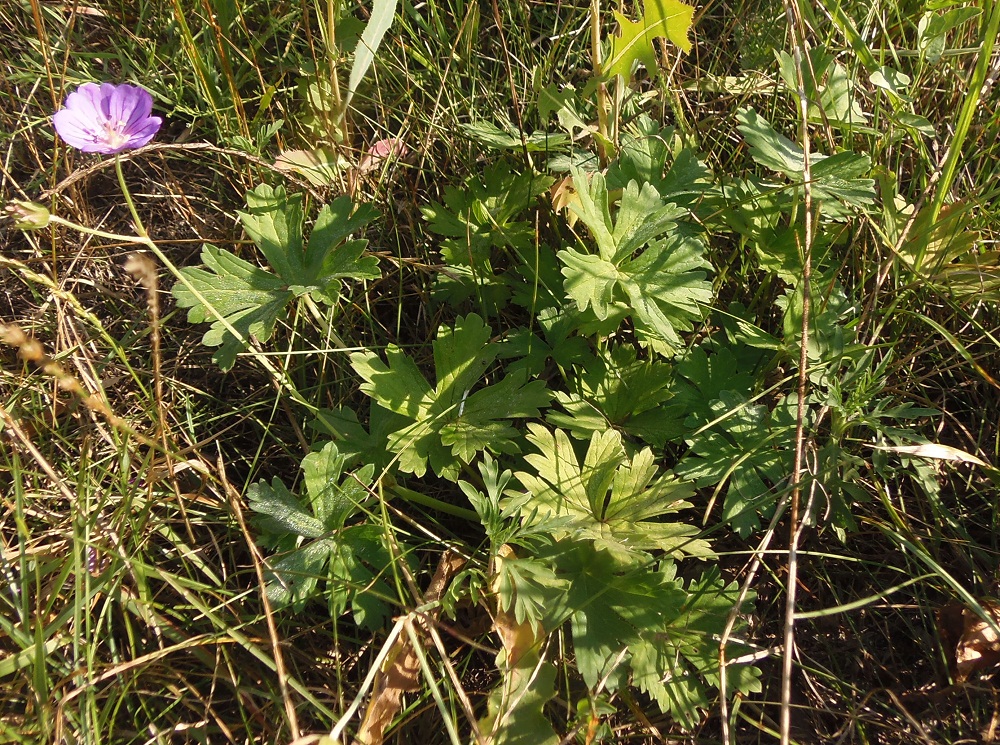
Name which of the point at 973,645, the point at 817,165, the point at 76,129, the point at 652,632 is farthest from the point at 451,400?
the point at 973,645

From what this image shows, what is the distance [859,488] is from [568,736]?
0.88m

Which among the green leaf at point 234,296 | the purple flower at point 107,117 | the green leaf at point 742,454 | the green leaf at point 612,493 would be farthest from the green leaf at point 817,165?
the purple flower at point 107,117

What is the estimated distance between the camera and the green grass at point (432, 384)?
1.72 m

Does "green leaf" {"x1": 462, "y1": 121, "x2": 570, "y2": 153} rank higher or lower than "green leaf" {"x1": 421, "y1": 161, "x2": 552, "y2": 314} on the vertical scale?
higher

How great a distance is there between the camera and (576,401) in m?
1.91

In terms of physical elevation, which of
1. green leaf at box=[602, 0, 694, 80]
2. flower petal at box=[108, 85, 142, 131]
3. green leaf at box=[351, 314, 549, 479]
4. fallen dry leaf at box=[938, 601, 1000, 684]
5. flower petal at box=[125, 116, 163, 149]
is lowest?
fallen dry leaf at box=[938, 601, 1000, 684]

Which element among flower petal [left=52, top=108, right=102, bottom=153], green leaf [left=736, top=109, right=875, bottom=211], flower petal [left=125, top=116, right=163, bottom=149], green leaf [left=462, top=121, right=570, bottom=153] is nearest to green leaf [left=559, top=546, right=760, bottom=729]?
green leaf [left=736, top=109, right=875, bottom=211]

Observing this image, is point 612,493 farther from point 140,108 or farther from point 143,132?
point 140,108

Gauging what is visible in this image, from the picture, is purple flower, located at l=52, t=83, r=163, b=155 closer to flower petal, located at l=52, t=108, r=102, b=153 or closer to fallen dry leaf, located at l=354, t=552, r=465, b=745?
flower petal, located at l=52, t=108, r=102, b=153

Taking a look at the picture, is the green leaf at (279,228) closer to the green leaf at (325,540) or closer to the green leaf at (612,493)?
the green leaf at (325,540)

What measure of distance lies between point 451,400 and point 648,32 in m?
0.99

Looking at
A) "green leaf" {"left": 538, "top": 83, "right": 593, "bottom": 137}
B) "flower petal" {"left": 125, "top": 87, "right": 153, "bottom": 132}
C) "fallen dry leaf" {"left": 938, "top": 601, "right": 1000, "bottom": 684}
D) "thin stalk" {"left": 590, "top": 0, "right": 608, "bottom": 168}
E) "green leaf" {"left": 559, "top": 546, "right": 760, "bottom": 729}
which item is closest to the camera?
"green leaf" {"left": 559, "top": 546, "right": 760, "bottom": 729}

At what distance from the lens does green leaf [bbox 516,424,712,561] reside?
173cm

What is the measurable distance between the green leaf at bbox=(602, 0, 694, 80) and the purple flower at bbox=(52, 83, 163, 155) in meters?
1.15
